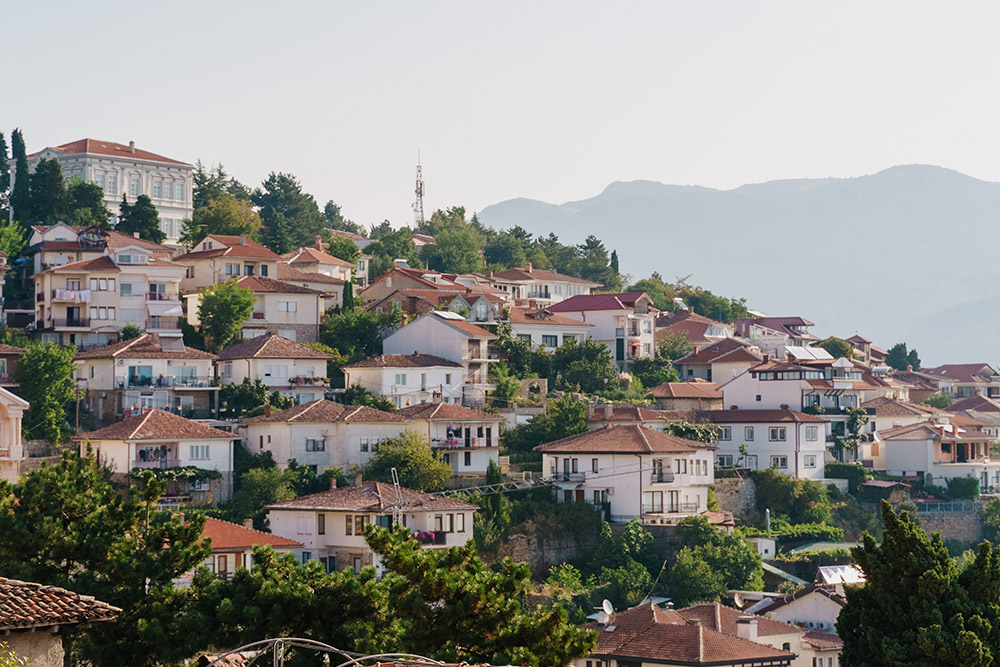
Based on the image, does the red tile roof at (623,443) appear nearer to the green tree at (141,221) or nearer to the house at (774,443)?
the house at (774,443)

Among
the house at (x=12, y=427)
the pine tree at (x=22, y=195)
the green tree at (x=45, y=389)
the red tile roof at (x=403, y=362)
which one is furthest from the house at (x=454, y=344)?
the pine tree at (x=22, y=195)

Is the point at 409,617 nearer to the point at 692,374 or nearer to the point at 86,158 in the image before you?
the point at 692,374

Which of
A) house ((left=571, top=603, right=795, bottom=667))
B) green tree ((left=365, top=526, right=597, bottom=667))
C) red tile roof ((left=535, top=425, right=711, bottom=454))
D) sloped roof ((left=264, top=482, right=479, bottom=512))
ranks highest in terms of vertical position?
red tile roof ((left=535, top=425, right=711, bottom=454))

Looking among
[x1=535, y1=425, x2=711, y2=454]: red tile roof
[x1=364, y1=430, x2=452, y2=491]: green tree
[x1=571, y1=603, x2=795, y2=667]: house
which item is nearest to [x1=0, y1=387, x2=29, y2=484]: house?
[x1=364, y1=430, x2=452, y2=491]: green tree

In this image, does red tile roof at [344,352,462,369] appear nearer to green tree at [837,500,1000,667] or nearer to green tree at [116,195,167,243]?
green tree at [116,195,167,243]

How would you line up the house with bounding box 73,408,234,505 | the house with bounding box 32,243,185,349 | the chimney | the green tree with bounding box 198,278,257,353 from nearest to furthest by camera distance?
1. the chimney
2. the house with bounding box 73,408,234,505
3. the house with bounding box 32,243,185,349
4. the green tree with bounding box 198,278,257,353

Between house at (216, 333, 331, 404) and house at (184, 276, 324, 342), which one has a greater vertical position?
house at (184, 276, 324, 342)

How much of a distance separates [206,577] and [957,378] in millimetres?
107037

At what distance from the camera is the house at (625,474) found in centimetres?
7338

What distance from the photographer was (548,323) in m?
92.5

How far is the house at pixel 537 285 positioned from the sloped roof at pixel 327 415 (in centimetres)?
3386

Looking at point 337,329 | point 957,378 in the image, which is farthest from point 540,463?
point 957,378

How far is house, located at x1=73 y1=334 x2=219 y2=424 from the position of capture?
7362 centimetres

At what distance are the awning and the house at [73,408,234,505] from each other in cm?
1256
